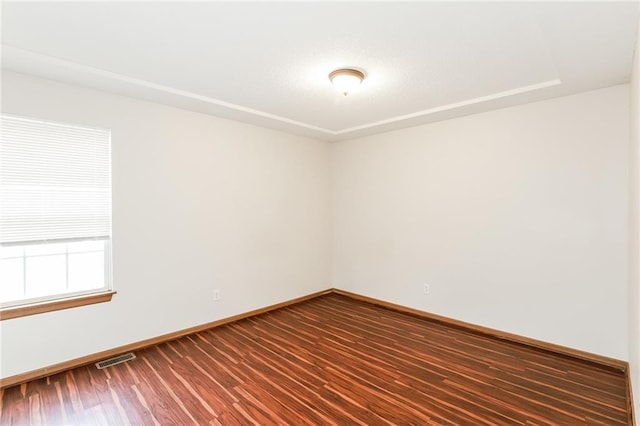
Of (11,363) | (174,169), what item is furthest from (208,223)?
(11,363)

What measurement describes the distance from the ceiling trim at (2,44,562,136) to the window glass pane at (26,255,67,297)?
1568 mm

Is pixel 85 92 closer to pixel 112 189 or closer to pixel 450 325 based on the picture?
pixel 112 189

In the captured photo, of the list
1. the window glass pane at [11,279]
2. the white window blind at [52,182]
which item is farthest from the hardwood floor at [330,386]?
the white window blind at [52,182]

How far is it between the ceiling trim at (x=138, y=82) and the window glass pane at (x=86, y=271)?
1.59 metres

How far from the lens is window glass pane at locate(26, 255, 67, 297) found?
2703mm

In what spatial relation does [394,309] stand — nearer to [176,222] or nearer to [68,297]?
[176,222]

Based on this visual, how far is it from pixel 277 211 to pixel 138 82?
2314 millimetres

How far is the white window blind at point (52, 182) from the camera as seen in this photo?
8.43 feet

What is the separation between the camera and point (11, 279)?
2607 millimetres

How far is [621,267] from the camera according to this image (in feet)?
9.30

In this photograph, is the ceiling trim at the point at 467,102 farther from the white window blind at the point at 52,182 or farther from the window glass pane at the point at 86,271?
the window glass pane at the point at 86,271

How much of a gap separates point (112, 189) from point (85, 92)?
90cm

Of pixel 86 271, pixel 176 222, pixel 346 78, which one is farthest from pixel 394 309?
pixel 86 271

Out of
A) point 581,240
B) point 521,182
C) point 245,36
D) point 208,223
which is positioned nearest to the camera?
point 245,36
